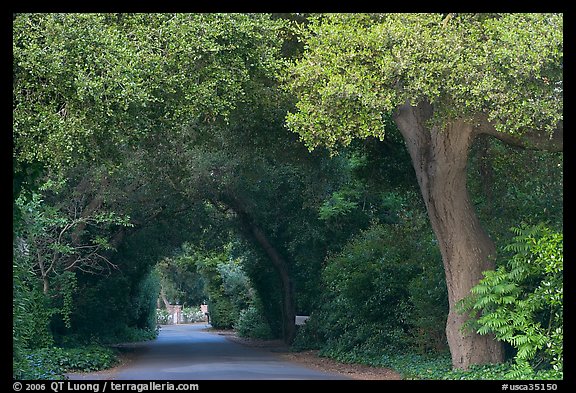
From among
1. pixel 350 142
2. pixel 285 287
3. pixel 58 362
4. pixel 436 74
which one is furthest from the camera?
pixel 285 287

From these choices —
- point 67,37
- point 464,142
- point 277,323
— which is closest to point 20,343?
point 67,37

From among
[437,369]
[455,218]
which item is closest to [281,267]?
[437,369]

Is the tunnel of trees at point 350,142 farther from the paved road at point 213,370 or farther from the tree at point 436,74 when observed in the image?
the paved road at point 213,370

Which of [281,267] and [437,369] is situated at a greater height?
[281,267]

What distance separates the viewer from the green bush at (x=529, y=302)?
14578 millimetres

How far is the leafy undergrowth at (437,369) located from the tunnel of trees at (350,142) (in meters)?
0.15

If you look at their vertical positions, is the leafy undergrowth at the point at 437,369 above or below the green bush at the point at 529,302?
below

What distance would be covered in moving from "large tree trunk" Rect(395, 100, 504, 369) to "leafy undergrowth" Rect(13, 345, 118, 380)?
343 inches

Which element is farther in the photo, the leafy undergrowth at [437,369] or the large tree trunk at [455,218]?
the large tree trunk at [455,218]

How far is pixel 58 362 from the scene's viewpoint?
21203mm

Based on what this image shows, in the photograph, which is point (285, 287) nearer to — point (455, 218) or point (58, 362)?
point (58, 362)

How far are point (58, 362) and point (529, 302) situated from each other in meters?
12.8

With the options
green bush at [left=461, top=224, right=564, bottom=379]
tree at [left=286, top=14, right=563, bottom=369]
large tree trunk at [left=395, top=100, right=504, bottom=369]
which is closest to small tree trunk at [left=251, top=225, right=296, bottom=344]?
large tree trunk at [left=395, top=100, right=504, bottom=369]

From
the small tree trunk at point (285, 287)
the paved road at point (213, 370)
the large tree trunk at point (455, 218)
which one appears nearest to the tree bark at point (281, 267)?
the small tree trunk at point (285, 287)
